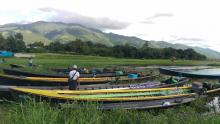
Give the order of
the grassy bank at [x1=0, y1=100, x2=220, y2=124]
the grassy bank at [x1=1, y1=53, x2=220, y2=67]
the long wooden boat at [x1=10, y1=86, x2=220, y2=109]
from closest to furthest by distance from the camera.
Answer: the grassy bank at [x1=0, y1=100, x2=220, y2=124], the long wooden boat at [x1=10, y1=86, x2=220, y2=109], the grassy bank at [x1=1, y1=53, x2=220, y2=67]

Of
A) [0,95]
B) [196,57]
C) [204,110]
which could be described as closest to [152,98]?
[204,110]

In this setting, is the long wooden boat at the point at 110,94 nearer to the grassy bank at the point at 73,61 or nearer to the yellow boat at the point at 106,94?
the yellow boat at the point at 106,94

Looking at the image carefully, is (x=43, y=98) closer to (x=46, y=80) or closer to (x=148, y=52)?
(x=46, y=80)

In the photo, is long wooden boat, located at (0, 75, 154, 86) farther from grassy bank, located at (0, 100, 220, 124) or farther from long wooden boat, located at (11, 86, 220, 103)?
grassy bank, located at (0, 100, 220, 124)

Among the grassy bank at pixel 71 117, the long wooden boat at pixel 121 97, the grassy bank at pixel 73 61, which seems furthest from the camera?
the grassy bank at pixel 73 61

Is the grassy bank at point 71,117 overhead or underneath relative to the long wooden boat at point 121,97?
overhead

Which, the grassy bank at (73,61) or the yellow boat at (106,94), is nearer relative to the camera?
the yellow boat at (106,94)

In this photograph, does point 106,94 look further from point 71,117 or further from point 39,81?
point 39,81

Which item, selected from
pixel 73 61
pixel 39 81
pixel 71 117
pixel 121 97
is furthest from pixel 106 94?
pixel 73 61

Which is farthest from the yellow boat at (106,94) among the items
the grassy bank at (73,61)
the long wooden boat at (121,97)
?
the grassy bank at (73,61)

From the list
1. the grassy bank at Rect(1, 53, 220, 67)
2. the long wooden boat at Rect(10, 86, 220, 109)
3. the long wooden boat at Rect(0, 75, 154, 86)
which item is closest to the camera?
the long wooden boat at Rect(10, 86, 220, 109)

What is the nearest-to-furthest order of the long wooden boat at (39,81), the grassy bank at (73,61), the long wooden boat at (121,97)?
1. the long wooden boat at (121,97)
2. the long wooden boat at (39,81)
3. the grassy bank at (73,61)

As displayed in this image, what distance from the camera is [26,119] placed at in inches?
367

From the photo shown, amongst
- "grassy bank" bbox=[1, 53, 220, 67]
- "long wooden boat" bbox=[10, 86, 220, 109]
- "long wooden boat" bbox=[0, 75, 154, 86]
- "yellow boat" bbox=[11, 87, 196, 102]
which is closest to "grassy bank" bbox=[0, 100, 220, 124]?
"long wooden boat" bbox=[10, 86, 220, 109]
